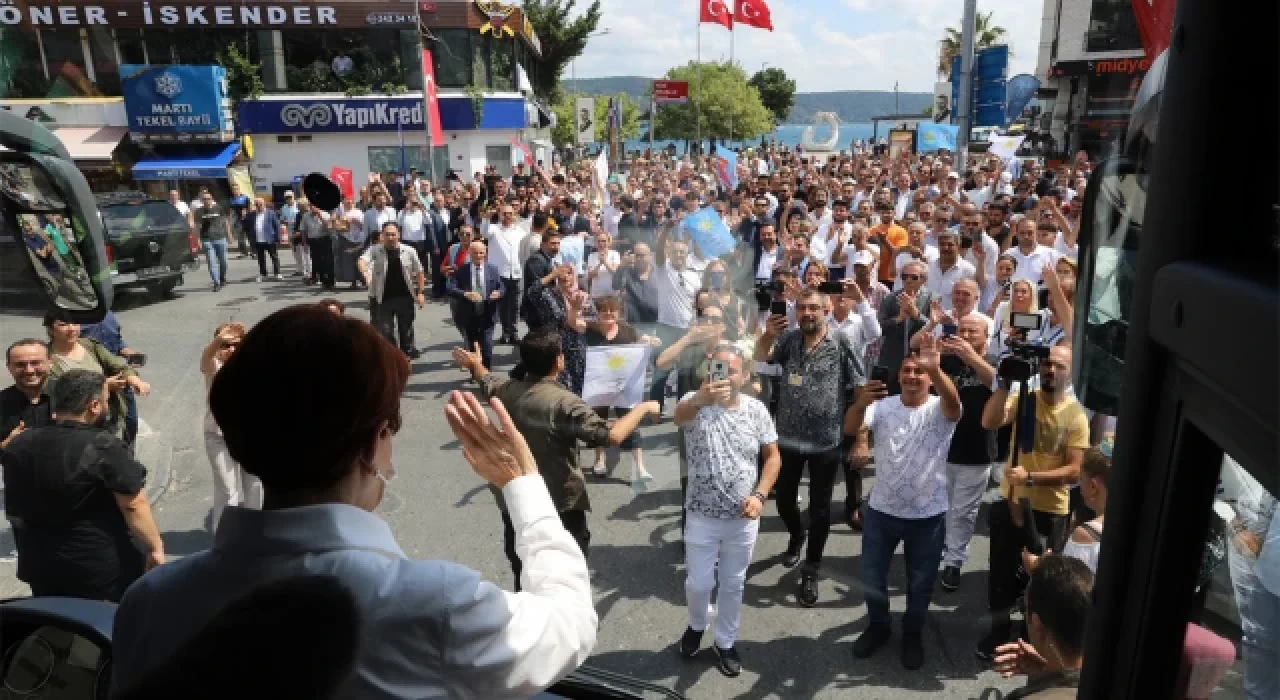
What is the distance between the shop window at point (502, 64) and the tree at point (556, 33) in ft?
31.9

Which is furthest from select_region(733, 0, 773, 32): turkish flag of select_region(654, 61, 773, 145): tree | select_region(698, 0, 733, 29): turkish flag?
select_region(654, 61, 773, 145): tree

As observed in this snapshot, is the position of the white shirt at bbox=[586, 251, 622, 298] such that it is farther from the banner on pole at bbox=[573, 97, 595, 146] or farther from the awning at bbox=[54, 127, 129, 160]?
the awning at bbox=[54, 127, 129, 160]

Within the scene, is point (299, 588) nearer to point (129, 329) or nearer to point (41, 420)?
point (41, 420)

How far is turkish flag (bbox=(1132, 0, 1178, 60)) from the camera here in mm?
1152

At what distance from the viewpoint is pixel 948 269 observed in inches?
287

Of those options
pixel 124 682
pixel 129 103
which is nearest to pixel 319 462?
pixel 124 682

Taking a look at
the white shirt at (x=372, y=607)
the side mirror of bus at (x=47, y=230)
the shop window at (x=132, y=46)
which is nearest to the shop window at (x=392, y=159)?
the shop window at (x=132, y=46)

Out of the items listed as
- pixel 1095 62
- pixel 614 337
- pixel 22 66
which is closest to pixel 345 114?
pixel 22 66

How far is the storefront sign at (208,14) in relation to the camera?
94.0ft

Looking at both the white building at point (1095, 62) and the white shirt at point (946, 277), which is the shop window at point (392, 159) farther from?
the white building at point (1095, 62)

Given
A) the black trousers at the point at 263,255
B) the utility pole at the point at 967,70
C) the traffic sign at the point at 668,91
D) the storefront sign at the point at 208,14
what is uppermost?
the storefront sign at the point at 208,14

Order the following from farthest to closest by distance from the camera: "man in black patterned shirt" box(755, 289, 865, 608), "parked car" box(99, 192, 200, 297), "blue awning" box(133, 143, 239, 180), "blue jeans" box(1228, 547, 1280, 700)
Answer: "blue awning" box(133, 143, 239, 180) → "parked car" box(99, 192, 200, 297) → "man in black patterned shirt" box(755, 289, 865, 608) → "blue jeans" box(1228, 547, 1280, 700)

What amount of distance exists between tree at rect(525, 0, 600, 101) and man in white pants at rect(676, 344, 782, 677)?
41906 mm

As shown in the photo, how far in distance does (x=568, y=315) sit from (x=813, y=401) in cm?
251
